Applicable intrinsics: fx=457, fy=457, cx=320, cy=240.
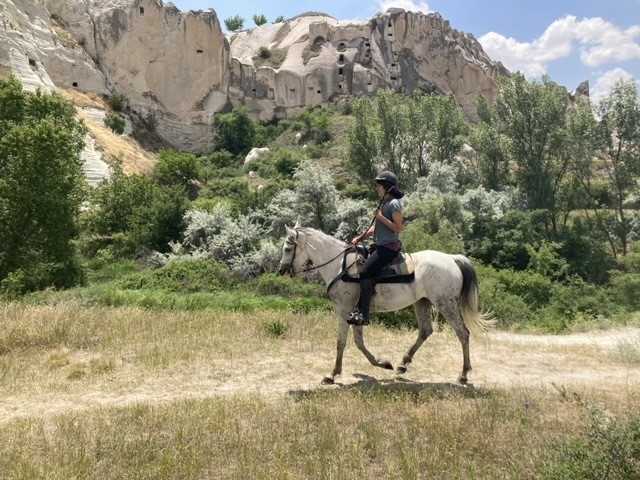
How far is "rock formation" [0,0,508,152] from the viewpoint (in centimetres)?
4553

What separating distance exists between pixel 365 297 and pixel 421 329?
130 cm

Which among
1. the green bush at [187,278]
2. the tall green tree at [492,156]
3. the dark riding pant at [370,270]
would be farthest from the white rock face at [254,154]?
the dark riding pant at [370,270]

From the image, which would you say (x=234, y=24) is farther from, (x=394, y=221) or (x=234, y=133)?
(x=394, y=221)

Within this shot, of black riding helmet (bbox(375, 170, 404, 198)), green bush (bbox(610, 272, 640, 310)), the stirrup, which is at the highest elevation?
black riding helmet (bbox(375, 170, 404, 198))

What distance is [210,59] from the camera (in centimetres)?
5706

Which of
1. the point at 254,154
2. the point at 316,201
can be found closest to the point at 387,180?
the point at 316,201

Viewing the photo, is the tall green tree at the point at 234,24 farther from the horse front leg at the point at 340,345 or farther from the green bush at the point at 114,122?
the horse front leg at the point at 340,345

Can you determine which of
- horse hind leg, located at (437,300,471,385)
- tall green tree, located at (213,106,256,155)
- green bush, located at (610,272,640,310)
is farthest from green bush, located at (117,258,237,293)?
tall green tree, located at (213,106,256,155)

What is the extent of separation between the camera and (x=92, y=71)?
48.5 m

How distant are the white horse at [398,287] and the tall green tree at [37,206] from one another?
44.6 ft

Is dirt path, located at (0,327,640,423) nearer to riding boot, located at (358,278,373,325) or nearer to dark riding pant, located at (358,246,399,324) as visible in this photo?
riding boot, located at (358,278,373,325)

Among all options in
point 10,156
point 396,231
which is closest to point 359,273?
point 396,231

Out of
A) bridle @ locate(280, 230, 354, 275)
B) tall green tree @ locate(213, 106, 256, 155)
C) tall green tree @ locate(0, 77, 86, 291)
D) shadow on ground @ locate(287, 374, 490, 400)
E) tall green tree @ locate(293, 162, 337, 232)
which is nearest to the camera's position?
shadow on ground @ locate(287, 374, 490, 400)

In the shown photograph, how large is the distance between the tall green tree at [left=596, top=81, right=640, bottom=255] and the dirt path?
26424mm
